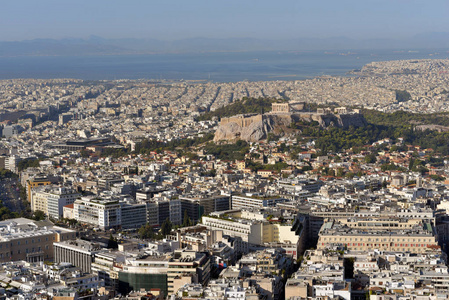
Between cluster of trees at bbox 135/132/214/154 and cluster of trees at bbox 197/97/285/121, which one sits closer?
cluster of trees at bbox 135/132/214/154

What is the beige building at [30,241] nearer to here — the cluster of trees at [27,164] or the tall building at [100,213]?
the tall building at [100,213]

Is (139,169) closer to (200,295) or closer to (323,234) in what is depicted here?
(323,234)

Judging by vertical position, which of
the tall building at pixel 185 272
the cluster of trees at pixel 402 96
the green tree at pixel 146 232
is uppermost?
the tall building at pixel 185 272

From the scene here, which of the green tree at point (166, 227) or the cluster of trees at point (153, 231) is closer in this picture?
the cluster of trees at point (153, 231)

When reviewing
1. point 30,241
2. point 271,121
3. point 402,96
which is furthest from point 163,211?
point 402,96

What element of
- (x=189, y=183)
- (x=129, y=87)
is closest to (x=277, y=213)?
(x=189, y=183)

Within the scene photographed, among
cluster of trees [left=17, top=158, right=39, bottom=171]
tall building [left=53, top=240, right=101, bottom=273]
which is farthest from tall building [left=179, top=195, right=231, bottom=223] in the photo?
cluster of trees [left=17, top=158, right=39, bottom=171]

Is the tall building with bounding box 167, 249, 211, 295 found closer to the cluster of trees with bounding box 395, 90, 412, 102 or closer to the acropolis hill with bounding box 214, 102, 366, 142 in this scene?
the acropolis hill with bounding box 214, 102, 366, 142

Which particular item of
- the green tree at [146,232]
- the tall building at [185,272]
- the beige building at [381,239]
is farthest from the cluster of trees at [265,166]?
the tall building at [185,272]
